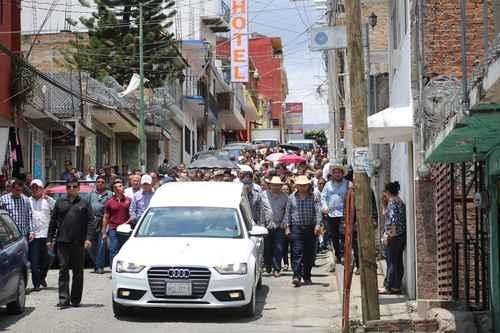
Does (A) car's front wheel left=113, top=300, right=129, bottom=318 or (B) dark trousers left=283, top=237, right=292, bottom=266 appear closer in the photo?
(A) car's front wheel left=113, top=300, right=129, bottom=318

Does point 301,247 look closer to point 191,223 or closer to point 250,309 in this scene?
point 191,223

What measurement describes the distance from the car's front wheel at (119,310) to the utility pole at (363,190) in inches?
131

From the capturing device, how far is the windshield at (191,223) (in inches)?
526

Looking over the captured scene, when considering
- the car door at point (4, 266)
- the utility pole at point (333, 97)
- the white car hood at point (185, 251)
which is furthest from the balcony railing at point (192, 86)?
the car door at point (4, 266)

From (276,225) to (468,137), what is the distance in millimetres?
8370

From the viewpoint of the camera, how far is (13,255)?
488 inches

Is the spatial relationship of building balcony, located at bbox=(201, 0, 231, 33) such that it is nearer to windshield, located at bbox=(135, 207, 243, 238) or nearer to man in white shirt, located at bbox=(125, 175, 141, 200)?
man in white shirt, located at bbox=(125, 175, 141, 200)

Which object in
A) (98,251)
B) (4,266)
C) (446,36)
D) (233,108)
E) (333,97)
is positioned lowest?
(98,251)

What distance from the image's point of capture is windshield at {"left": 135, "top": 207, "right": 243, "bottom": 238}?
Result: 43.9ft

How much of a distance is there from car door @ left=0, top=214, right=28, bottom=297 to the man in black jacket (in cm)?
54

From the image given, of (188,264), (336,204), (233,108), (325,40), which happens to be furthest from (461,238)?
(233,108)

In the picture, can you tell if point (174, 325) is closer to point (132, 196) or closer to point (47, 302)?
point (47, 302)

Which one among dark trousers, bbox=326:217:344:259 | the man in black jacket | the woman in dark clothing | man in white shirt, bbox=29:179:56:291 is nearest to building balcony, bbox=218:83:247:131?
dark trousers, bbox=326:217:344:259

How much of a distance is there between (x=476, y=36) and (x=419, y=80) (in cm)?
94
